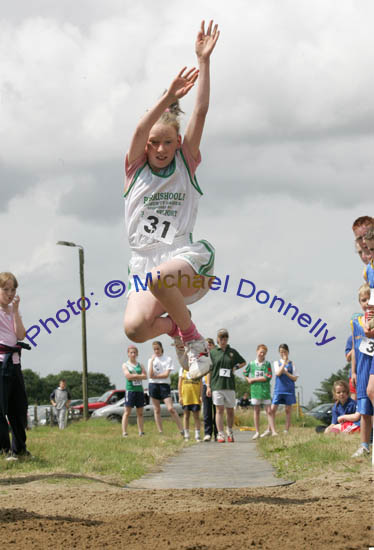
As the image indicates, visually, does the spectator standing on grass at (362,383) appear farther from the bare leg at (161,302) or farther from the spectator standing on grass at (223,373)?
the spectator standing on grass at (223,373)

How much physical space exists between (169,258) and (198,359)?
0.74 m

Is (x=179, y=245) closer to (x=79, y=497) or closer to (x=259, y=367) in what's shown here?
(x=79, y=497)

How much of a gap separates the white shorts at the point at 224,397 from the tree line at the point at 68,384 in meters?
70.5

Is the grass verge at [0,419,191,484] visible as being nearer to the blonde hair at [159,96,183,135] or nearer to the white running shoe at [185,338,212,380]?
the white running shoe at [185,338,212,380]

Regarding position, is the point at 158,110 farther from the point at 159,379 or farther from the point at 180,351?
the point at 159,379

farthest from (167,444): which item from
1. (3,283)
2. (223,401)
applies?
(3,283)

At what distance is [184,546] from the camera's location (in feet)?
13.1

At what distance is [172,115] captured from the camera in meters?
5.29

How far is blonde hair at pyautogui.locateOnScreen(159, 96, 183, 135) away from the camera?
523 cm

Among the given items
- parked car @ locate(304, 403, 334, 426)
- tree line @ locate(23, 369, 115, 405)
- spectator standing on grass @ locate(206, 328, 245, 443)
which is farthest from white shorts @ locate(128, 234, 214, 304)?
tree line @ locate(23, 369, 115, 405)

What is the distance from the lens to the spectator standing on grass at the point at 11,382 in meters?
7.67

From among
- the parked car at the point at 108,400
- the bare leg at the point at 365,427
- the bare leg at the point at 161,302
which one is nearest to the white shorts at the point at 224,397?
the bare leg at the point at 365,427

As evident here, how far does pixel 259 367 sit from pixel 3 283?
7.74 m

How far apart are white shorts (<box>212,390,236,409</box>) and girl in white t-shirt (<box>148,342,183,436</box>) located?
137cm
